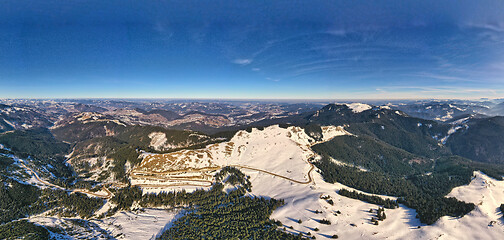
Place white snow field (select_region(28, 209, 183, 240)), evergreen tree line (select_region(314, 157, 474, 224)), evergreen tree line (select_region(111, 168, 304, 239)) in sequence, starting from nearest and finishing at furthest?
evergreen tree line (select_region(111, 168, 304, 239)) → white snow field (select_region(28, 209, 183, 240)) → evergreen tree line (select_region(314, 157, 474, 224))

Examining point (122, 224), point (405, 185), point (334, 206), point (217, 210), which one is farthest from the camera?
point (405, 185)

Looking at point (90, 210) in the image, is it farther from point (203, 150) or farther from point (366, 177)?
point (366, 177)

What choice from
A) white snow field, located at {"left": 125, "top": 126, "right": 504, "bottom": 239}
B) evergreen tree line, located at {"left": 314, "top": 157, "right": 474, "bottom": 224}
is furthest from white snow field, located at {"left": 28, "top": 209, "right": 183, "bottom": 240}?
evergreen tree line, located at {"left": 314, "top": 157, "right": 474, "bottom": 224}

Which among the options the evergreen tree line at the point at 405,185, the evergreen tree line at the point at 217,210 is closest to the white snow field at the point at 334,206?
the evergreen tree line at the point at 405,185

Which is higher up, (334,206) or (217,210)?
(334,206)

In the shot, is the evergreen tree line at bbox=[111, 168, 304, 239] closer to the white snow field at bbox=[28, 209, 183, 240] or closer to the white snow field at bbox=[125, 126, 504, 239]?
the white snow field at bbox=[28, 209, 183, 240]

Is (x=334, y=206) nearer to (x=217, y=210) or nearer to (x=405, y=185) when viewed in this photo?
(x=217, y=210)

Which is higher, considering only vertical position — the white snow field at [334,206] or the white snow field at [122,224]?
the white snow field at [334,206]

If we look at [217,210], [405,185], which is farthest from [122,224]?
[405,185]

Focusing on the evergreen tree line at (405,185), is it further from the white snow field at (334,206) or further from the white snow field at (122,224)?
the white snow field at (122,224)

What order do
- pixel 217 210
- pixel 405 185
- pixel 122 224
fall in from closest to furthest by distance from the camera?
pixel 122 224 < pixel 217 210 < pixel 405 185

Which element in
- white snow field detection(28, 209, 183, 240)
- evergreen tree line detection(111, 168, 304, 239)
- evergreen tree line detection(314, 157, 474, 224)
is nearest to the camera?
evergreen tree line detection(111, 168, 304, 239)
